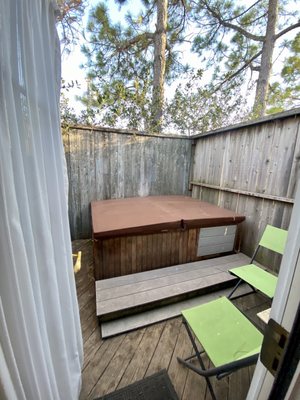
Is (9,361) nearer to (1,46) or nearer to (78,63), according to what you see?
(1,46)

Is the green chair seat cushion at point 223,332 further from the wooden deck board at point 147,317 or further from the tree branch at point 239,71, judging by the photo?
the tree branch at point 239,71

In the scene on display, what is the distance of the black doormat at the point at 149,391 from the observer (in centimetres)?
112

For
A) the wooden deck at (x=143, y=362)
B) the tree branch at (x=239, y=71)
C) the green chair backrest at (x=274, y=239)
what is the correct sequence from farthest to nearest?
the tree branch at (x=239, y=71) < the green chair backrest at (x=274, y=239) < the wooden deck at (x=143, y=362)

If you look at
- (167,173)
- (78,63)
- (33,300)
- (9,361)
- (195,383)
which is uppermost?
(78,63)

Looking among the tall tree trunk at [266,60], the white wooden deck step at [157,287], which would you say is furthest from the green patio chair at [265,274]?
the tall tree trunk at [266,60]

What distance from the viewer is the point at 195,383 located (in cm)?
122

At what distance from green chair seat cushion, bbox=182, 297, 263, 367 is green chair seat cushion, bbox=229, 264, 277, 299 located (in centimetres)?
41

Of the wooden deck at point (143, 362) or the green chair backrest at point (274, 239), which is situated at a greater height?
the green chair backrest at point (274, 239)

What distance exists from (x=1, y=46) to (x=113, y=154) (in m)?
2.74

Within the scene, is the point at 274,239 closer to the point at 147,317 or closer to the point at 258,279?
the point at 258,279

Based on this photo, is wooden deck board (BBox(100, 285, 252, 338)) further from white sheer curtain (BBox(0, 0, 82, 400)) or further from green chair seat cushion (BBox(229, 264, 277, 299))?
white sheer curtain (BBox(0, 0, 82, 400))

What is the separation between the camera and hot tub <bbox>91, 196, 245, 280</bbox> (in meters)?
1.98

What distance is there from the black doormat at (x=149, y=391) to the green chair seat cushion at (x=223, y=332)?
0.41 meters

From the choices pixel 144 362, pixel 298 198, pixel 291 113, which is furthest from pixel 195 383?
pixel 291 113
